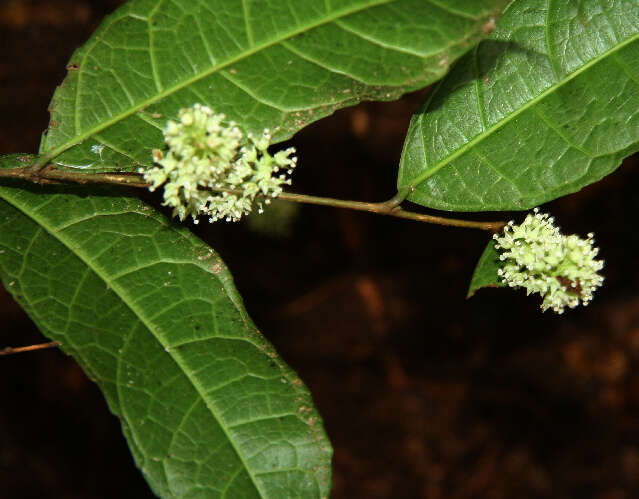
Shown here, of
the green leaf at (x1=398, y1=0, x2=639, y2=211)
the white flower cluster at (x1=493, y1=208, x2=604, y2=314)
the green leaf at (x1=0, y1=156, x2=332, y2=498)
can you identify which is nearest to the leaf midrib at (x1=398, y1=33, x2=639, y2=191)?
the green leaf at (x1=398, y1=0, x2=639, y2=211)

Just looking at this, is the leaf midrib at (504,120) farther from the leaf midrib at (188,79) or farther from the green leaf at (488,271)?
the leaf midrib at (188,79)

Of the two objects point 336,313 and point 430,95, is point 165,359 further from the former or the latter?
point 336,313

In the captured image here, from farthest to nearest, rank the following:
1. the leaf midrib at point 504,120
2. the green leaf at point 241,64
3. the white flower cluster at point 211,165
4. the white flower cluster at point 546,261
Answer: the white flower cluster at point 546,261, the leaf midrib at point 504,120, the white flower cluster at point 211,165, the green leaf at point 241,64

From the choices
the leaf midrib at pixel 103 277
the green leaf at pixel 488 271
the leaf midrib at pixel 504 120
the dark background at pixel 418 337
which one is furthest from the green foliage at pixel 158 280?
the dark background at pixel 418 337

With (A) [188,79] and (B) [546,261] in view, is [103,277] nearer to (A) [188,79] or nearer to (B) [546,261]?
→ (A) [188,79]

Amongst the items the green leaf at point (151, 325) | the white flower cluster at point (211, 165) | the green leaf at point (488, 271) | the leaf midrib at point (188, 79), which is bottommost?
the green leaf at point (151, 325)

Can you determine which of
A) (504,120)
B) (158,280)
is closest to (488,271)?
(504,120)
